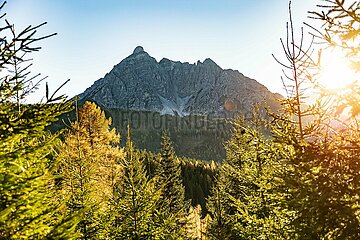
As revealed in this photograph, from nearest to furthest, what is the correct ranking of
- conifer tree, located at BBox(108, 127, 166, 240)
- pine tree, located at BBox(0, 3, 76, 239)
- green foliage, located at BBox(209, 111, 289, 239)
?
pine tree, located at BBox(0, 3, 76, 239)
green foliage, located at BBox(209, 111, 289, 239)
conifer tree, located at BBox(108, 127, 166, 240)

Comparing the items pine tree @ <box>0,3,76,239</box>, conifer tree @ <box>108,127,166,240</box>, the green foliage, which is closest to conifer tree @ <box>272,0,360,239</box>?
the green foliage

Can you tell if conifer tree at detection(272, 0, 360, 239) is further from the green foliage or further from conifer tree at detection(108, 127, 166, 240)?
conifer tree at detection(108, 127, 166, 240)

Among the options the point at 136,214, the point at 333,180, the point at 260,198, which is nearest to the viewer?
the point at 333,180

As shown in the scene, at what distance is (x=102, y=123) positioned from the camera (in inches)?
926

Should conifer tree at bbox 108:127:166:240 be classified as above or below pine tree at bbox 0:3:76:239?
below

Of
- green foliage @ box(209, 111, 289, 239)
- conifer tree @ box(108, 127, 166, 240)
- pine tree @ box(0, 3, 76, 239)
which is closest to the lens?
pine tree @ box(0, 3, 76, 239)

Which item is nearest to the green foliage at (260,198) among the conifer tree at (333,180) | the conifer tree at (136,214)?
the conifer tree at (333,180)

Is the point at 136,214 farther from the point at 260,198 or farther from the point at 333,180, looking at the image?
the point at 333,180

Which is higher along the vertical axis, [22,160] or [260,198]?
[22,160]

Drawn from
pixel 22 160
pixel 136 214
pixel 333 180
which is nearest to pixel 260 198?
pixel 136 214

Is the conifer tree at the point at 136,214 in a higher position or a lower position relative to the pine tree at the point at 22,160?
lower

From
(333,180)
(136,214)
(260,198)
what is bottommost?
(136,214)

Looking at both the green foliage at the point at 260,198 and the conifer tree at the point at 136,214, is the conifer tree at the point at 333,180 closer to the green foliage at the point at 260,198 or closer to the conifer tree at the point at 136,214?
the green foliage at the point at 260,198

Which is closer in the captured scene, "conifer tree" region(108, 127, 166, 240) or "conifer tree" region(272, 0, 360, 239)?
"conifer tree" region(272, 0, 360, 239)
